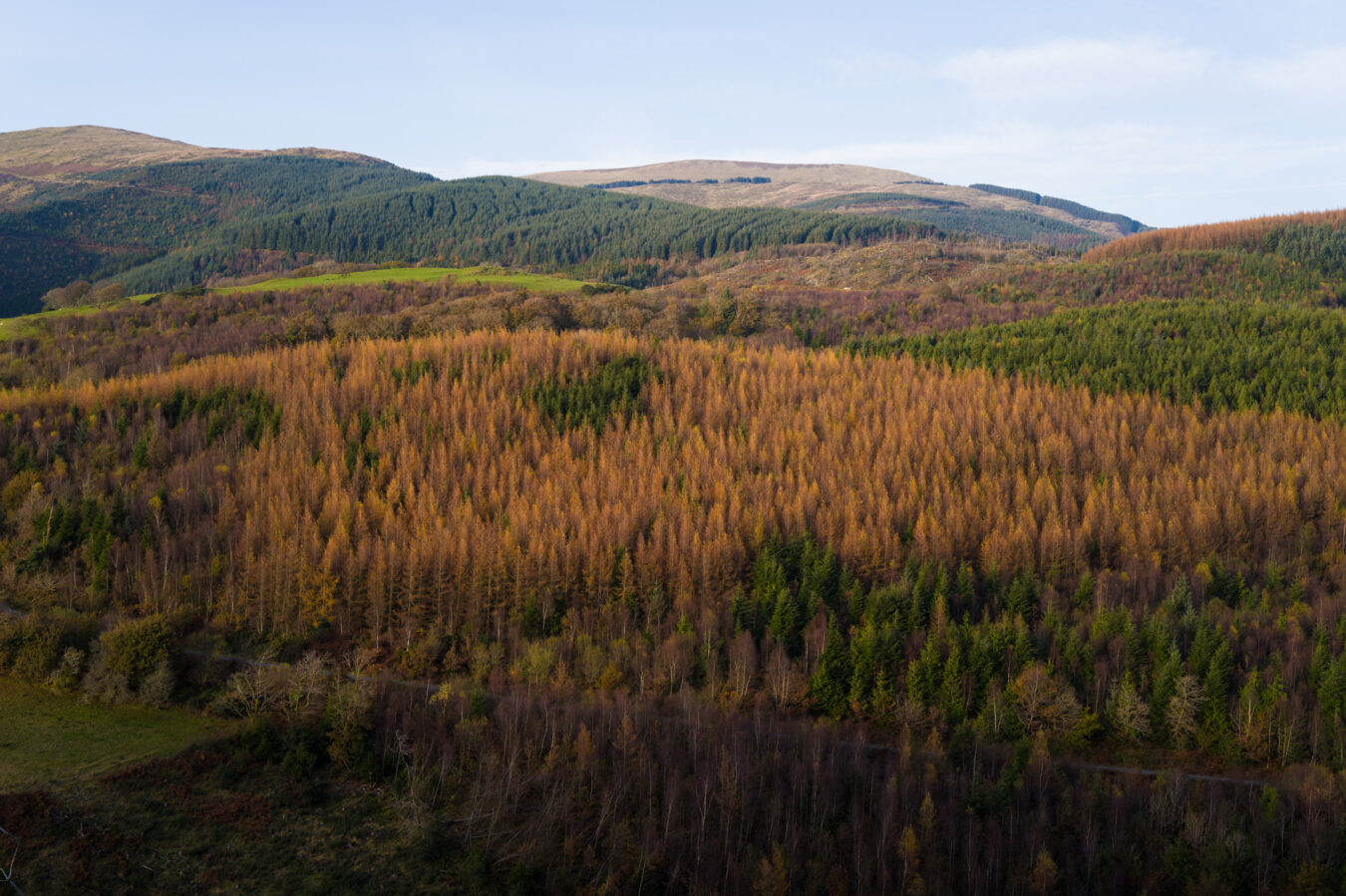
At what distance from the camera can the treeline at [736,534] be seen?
7419 cm

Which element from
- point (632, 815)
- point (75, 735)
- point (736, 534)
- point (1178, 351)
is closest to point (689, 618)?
point (736, 534)

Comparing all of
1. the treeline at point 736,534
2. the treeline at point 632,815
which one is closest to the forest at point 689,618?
the treeline at point 632,815

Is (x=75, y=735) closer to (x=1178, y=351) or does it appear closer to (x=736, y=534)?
(x=736, y=534)

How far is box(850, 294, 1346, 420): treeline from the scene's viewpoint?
140250 mm

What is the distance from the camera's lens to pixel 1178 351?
156 meters

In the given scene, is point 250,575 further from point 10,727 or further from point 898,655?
point 898,655

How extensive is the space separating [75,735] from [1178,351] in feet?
574

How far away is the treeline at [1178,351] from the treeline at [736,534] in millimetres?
11000

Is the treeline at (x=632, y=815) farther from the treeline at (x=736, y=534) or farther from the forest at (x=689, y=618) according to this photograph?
the treeline at (x=736, y=534)

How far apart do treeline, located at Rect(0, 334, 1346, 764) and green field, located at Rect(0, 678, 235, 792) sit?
15.1m

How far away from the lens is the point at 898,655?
76.0 metres

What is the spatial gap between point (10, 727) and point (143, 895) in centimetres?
2692

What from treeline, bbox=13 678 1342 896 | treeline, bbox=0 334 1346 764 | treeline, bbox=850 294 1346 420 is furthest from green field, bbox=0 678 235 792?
treeline, bbox=850 294 1346 420

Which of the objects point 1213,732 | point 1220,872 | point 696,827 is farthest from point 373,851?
point 1213,732
